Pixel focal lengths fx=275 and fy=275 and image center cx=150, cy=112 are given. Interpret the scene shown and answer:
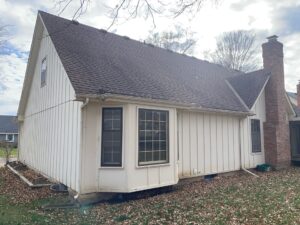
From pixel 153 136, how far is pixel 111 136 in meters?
1.38

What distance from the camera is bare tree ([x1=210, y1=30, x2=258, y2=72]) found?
1271 inches

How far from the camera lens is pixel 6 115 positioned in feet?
176

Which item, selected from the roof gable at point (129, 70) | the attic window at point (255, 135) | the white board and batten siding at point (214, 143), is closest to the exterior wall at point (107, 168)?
the roof gable at point (129, 70)

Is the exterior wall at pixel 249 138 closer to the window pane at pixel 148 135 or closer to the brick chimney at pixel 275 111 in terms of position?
the brick chimney at pixel 275 111

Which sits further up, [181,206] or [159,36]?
[159,36]

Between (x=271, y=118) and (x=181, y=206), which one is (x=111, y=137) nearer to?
(x=181, y=206)

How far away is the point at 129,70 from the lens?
1073 centimetres

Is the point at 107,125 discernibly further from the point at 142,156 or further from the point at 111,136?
the point at 142,156

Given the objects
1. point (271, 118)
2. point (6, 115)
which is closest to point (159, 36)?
point (271, 118)

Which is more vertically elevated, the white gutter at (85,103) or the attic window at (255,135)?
the white gutter at (85,103)

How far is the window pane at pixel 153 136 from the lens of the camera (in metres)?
8.45

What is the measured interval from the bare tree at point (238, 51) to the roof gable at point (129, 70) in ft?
58.1

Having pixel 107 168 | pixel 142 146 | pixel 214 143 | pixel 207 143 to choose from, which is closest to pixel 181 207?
pixel 142 146

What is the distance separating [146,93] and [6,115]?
172ft
